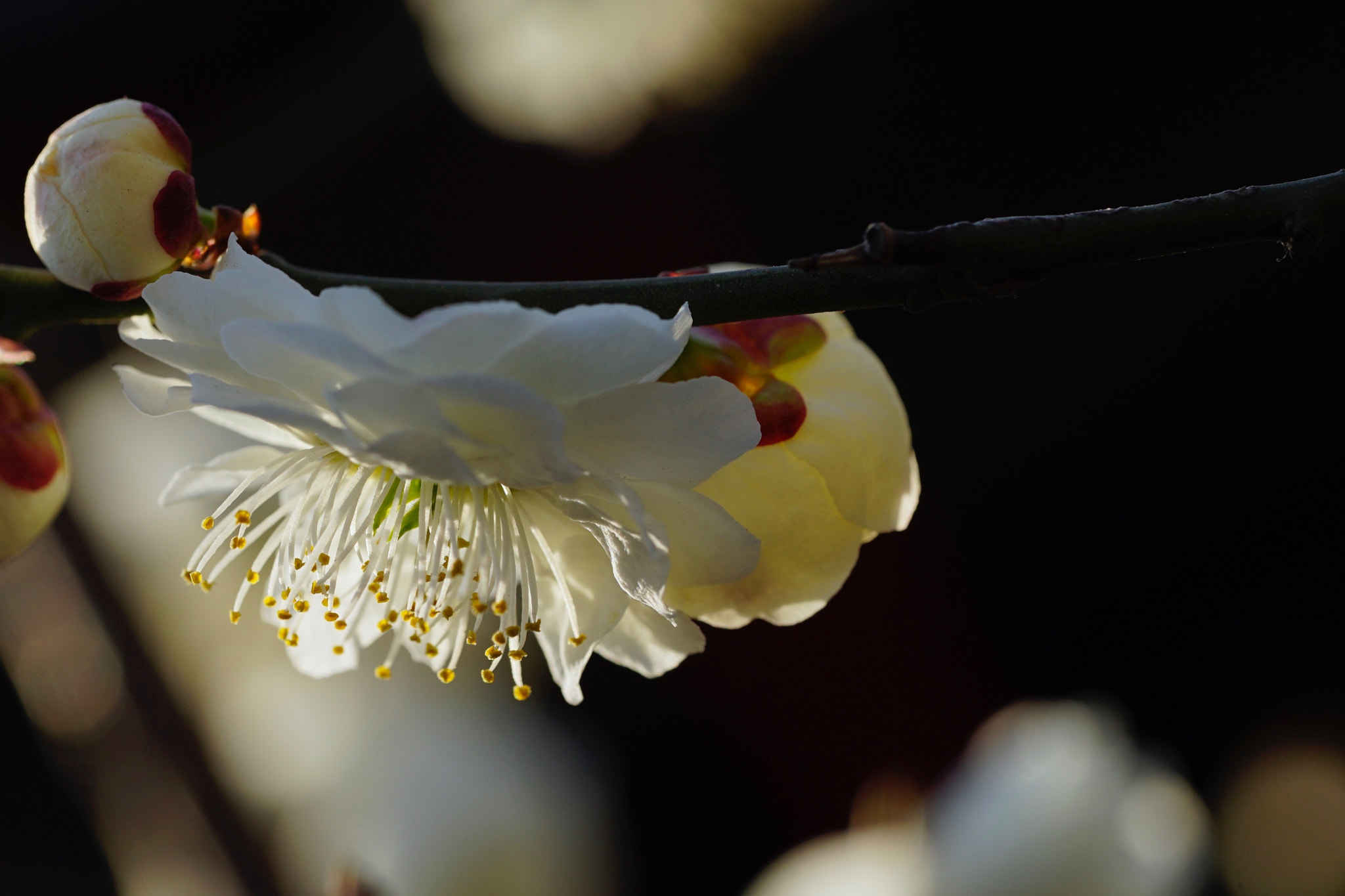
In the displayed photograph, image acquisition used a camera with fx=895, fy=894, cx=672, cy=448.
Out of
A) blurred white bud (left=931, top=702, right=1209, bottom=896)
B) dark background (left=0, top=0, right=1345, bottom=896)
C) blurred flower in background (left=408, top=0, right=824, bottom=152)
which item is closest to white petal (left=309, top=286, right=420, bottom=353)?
blurred white bud (left=931, top=702, right=1209, bottom=896)

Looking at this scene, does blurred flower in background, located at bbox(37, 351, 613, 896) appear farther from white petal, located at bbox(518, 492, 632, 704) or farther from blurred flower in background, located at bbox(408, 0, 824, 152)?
blurred flower in background, located at bbox(408, 0, 824, 152)

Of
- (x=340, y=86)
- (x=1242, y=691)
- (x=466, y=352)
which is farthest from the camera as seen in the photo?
(x=340, y=86)

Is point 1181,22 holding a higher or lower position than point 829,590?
higher

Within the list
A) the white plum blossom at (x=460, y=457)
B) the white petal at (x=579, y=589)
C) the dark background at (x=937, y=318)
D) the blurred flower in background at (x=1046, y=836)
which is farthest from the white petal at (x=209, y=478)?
the dark background at (x=937, y=318)

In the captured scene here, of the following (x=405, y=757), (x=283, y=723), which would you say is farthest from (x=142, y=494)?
(x=405, y=757)

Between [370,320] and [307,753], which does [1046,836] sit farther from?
[307,753]

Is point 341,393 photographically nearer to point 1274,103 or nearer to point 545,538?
point 545,538

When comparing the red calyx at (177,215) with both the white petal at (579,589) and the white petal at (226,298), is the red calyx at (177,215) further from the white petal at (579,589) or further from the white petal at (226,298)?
the white petal at (579,589)
